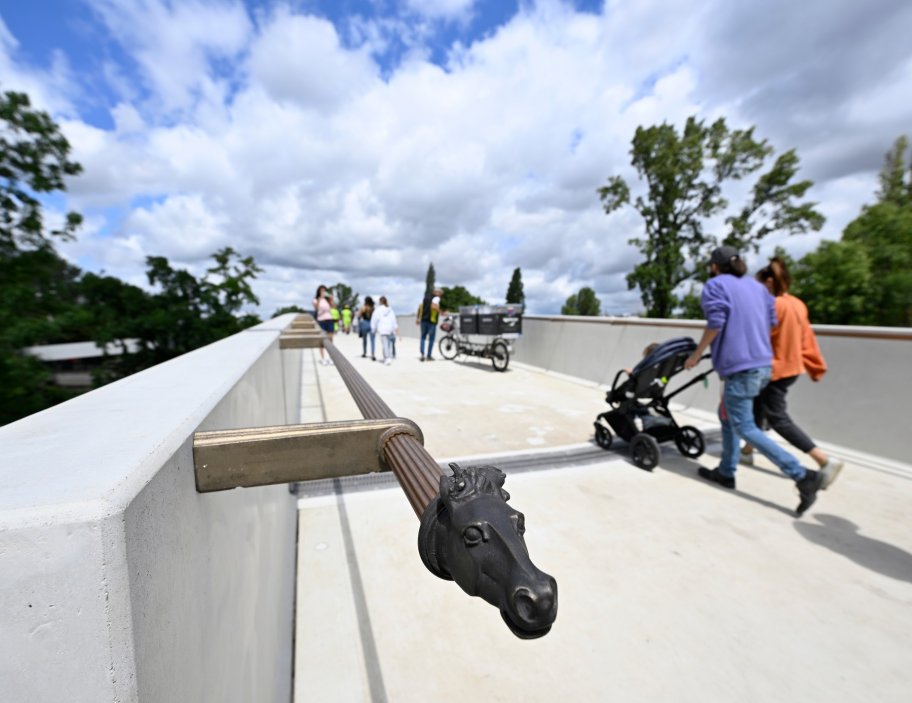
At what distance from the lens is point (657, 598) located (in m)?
2.44

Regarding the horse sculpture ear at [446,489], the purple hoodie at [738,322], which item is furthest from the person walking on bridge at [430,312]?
the horse sculpture ear at [446,489]

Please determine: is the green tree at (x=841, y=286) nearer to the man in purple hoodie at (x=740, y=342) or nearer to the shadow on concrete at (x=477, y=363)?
the shadow on concrete at (x=477, y=363)

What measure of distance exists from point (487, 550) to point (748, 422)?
Result: 3.68m

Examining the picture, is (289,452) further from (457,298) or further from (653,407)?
(457,298)

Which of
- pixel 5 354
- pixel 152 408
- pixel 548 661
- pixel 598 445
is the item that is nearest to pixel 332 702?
pixel 548 661

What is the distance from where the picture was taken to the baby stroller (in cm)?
418

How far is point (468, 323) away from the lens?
1077cm

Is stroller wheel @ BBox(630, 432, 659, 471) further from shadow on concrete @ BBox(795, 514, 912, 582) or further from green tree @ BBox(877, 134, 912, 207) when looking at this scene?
green tree @ BBox(877, 134, 912, 207)

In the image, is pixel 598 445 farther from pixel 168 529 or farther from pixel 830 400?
pixel 168 529

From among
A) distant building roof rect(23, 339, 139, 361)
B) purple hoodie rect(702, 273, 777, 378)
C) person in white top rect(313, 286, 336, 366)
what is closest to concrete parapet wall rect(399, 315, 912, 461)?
purple hoodie rect(702, 273, 777, 378)

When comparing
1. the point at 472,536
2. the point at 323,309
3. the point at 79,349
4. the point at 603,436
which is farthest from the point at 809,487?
the point at 79,349

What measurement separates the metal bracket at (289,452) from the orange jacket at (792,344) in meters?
3.80

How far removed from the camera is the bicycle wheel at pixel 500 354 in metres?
10.0

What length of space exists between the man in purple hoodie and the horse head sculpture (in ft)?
10.8
